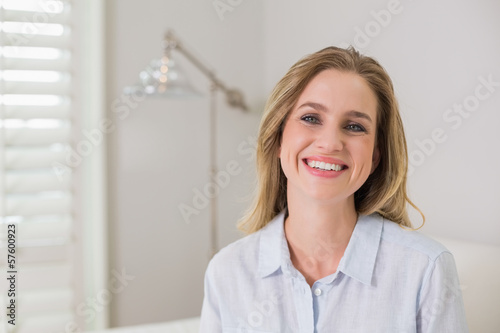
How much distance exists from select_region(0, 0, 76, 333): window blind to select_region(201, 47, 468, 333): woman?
1.27 metres

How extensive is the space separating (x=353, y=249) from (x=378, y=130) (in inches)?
9.9

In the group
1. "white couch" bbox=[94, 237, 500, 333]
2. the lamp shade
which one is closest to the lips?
"white couch" bbox=[94, 237, 500, 333]

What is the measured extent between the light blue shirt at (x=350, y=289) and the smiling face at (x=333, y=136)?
14cm

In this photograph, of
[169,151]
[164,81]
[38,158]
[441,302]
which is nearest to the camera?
[441,302]

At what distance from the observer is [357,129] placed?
1018mm

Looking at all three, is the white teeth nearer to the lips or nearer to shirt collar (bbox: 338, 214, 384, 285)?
the lips

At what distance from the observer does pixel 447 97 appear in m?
1.29

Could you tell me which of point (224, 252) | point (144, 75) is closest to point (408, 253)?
point (224, 252)

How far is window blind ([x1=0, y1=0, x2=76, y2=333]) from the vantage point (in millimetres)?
2102

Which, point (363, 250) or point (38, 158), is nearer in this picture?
point (363, 250)

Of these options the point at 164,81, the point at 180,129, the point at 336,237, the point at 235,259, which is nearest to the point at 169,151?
the point at 180,129

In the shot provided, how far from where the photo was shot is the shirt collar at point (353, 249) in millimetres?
1024

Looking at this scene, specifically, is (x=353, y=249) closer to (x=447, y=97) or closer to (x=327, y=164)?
(x=327, y=164)

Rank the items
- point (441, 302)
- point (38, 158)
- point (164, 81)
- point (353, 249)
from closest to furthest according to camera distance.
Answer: point (441, 302)
point (353, 249)
point (164, 81)
point (38, 158)
